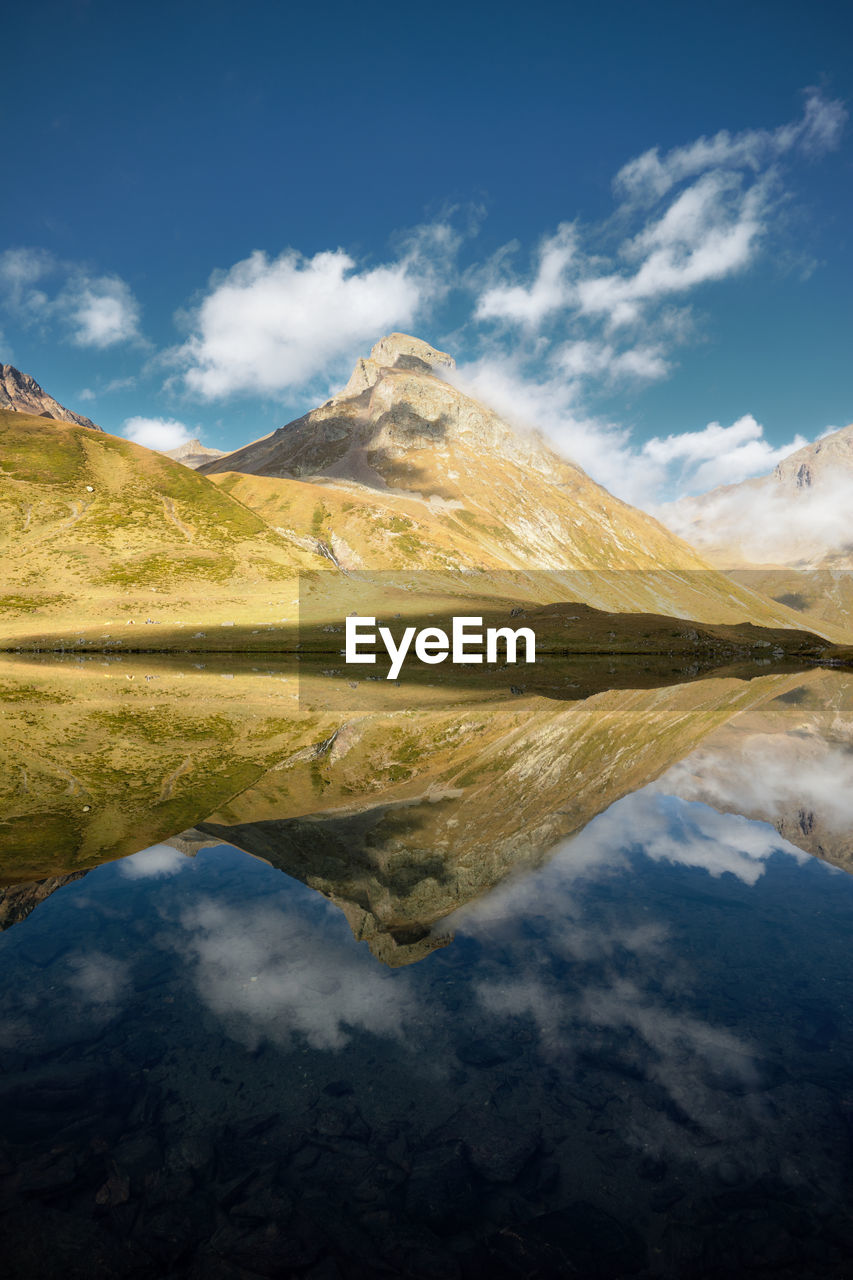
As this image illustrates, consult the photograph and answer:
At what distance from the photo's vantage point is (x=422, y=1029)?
33.7ft

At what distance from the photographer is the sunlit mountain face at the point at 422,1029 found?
6.83m

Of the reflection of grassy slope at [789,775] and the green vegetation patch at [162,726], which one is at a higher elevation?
the green vegetation patch at [162,726]

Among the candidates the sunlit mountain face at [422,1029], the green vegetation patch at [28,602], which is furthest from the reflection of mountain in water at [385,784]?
the green vegetation patch at [28,602]

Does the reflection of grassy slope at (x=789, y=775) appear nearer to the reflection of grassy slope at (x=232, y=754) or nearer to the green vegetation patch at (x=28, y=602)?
the reflection of grassy slope at (x=232, y=754)

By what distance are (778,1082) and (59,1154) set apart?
9703 mm

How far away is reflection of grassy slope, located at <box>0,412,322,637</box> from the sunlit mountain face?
10239cm

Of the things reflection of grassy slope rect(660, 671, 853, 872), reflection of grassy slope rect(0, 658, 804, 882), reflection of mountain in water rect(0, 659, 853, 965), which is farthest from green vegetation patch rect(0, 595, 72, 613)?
reflection of grassy slope rect(660, 671, 853, 872)

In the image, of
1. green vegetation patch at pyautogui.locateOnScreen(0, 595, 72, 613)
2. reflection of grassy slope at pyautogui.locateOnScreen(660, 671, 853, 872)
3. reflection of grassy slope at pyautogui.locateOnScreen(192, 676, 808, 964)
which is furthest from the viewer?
green vegetation patch at pyautogui.locateOnScreen(0, 595, 72, 613)

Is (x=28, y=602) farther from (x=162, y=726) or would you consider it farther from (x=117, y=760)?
(x=117, y=760)

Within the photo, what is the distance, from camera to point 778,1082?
905 centimetres

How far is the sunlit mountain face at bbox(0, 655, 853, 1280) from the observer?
6828mm

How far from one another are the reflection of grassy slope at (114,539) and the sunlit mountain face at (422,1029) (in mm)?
102389

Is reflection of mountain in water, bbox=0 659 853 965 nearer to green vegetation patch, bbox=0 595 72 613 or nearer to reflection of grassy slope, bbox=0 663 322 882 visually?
reflection of grassy slope, bbox=0 663 322 882

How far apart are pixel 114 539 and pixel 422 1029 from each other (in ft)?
494
